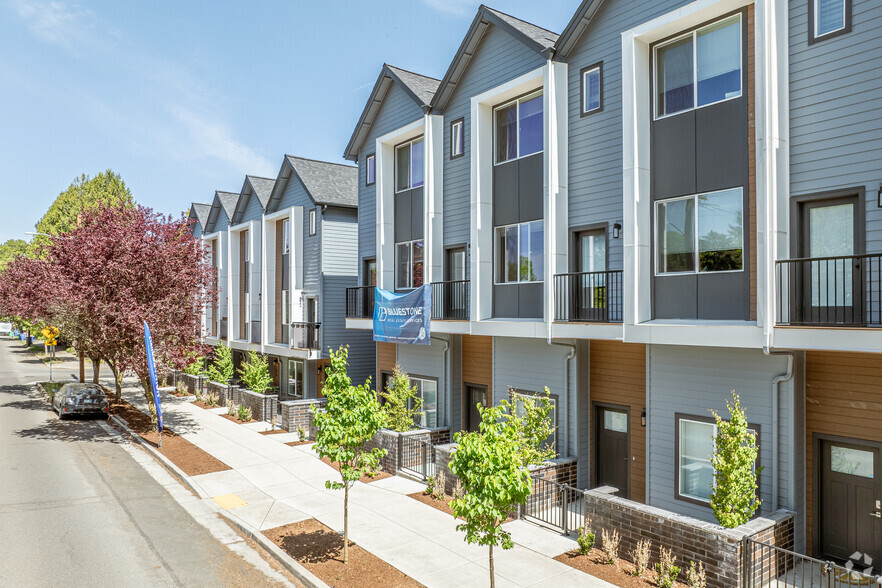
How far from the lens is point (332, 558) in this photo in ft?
35.4

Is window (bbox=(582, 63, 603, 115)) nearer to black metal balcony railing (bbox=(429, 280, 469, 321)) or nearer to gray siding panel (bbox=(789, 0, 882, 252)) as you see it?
gray siding panel (bbox=(789, 0, 882, 252))

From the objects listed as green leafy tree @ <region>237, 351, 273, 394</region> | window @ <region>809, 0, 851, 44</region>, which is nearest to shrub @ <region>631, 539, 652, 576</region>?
window @ <region>809, 0, 851, 44</region>

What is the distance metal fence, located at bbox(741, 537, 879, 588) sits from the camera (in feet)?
29.8

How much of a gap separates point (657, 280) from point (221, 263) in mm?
29455

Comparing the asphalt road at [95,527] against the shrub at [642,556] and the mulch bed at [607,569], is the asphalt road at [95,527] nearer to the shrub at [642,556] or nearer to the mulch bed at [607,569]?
the mulch bed at [607,569]

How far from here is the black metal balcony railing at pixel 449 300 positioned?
18031 mm

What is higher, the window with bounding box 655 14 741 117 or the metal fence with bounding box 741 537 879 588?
the window with bounding box 655 14 741 117

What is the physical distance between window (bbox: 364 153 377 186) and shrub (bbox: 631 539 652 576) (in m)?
16.7

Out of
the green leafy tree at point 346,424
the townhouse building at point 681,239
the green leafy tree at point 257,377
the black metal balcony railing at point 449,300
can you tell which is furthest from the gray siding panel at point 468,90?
the green leafy tree at point 257,377

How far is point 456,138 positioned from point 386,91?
187 inches

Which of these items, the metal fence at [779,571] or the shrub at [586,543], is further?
the shrub at [586,543]

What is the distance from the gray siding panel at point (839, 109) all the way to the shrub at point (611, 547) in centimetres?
677

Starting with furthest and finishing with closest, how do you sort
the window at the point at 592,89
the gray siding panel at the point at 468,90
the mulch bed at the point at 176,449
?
the mulch bed at the point at 176,449
the gray siding panel at the point at 468,90
the window at the point at 592,89

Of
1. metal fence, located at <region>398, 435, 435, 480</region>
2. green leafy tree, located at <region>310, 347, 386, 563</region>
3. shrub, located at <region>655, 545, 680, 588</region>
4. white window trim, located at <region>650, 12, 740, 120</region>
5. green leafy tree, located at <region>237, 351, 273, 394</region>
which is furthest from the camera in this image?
green leafy tree, located at <region>237, 351, 273, 394</region>
